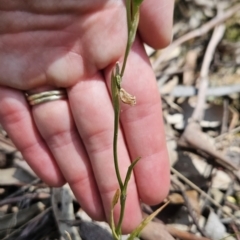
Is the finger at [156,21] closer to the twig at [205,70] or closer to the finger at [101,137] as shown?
the finger at [101,137]

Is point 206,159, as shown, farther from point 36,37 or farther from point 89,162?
point 36,37

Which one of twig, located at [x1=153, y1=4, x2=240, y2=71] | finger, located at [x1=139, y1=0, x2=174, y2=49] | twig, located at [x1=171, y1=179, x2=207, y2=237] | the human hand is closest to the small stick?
twig, located at [x1=171, y1=179, x2=207, y2=237]

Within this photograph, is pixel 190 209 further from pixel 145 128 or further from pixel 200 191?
pixel 145 128

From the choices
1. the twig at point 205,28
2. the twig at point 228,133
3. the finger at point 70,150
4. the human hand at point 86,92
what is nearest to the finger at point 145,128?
the human hand at point 86,92

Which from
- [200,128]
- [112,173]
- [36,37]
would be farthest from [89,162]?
[200,128]

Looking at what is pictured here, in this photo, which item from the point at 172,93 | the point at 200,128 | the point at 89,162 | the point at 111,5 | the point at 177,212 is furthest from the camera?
the point at 172,93

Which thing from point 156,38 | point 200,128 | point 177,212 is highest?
point 156,38
